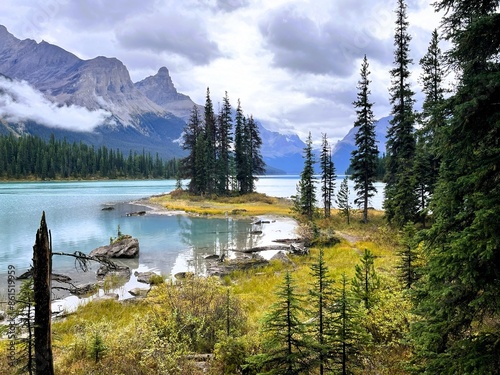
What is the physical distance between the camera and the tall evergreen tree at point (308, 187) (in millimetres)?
39166

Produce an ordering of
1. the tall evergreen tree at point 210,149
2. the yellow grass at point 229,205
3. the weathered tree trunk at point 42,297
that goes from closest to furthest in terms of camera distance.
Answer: the weathered tree trunk at point 42,297
the yellow grass at point 229,205
the tall evergreen tree at point 210,149

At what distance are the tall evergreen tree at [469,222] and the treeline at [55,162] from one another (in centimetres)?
15770

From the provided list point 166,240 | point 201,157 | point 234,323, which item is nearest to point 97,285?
point 234,323

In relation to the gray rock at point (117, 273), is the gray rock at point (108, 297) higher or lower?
higher

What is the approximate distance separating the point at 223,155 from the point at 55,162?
109827 millimetres

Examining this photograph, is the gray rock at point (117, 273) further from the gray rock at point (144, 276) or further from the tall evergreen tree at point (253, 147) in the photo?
the tall evergreen tree at point (253, 147)

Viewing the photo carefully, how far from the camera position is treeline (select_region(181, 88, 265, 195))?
6188 cm

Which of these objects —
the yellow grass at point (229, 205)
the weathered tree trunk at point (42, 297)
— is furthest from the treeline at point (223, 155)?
the weathered tree trunk at point (42, 297)

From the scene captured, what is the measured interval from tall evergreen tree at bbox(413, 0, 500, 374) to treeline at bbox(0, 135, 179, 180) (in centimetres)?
15770

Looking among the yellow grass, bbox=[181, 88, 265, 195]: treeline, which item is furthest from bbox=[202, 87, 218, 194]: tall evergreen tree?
the yellow grass

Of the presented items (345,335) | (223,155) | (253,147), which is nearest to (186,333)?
(345,335)

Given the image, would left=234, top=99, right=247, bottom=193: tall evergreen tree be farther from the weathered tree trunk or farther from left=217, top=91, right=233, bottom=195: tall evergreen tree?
the weathered tree trunk

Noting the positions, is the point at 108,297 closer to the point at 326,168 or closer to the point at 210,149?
the point at 326,168

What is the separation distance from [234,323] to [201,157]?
172ft
